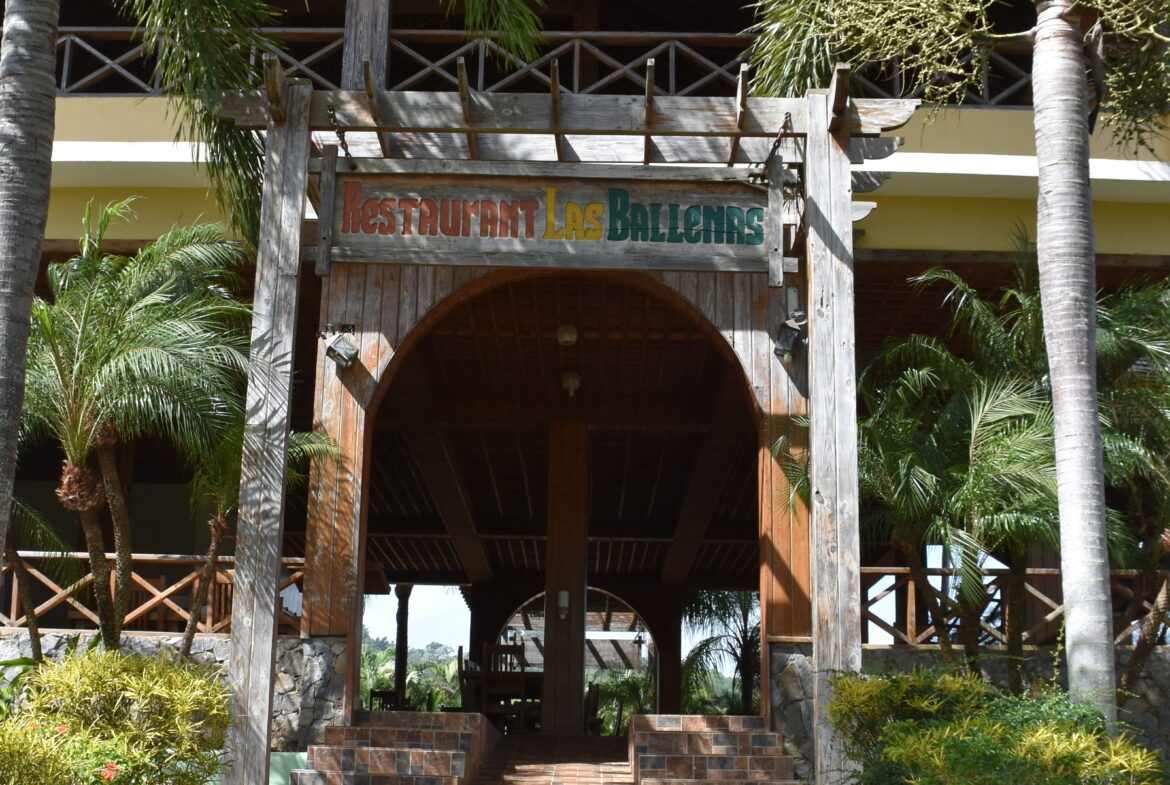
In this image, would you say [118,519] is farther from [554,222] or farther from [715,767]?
[715,767]

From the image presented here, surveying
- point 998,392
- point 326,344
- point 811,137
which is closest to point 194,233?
point 326,344

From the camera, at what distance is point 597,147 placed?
759 cm

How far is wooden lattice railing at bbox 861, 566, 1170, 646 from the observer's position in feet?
31.0

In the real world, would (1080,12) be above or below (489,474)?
above

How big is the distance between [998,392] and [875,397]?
1.03 m

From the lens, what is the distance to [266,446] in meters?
6.75

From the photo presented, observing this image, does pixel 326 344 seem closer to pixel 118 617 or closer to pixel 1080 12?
pixel 118 617

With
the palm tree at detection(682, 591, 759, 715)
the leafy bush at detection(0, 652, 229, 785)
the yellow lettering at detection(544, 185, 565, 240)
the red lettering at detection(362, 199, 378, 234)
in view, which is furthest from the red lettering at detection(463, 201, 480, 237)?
the palm tree at detection(682, 591, 759, 715)

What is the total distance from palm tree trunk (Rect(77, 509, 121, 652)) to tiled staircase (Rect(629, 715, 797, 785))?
11.1ft

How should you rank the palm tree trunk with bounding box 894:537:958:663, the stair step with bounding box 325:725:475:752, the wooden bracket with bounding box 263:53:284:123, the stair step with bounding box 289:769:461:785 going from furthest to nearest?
1. the palm tree trunk with bounding box 894:537:958:663
2. the stair step with bounding box 325:725:475:752
3. the stair step with bounding box 289:769:461:785
4. the wooden bracket with bounding box 263:53:284:123

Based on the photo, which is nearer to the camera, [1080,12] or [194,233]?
[1080,12]

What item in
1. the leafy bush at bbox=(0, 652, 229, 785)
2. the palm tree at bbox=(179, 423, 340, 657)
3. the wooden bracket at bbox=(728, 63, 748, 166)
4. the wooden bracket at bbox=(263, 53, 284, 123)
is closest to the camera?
the leafy bush at bbox=(0, 652, 229, 785)

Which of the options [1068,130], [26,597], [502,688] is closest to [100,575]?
[26,597]

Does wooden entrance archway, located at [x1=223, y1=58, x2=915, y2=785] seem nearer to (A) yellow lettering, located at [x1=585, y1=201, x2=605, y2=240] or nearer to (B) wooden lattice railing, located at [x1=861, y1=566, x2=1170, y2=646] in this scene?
(A) yellow lettering, located at [x1=585, y1=201, x2=605, y2=240]
